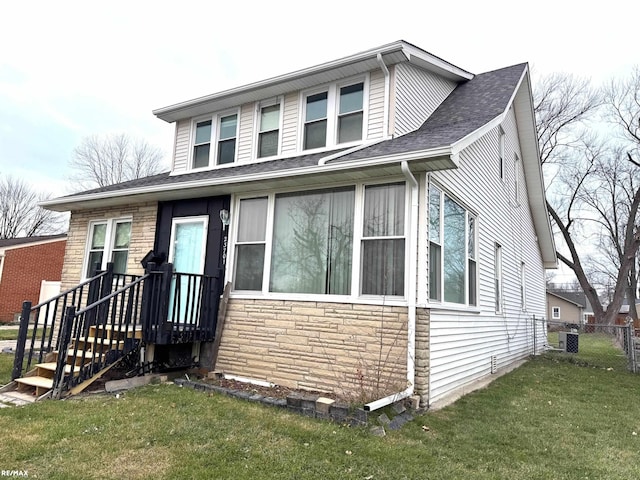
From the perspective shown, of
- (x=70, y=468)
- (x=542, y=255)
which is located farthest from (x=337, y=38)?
(x=70, y=468)

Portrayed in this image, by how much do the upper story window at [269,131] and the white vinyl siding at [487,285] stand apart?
3363 mm

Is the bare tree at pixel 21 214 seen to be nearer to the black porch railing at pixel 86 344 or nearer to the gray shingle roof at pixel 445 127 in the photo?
the gray shingle roof at pixel 445 127

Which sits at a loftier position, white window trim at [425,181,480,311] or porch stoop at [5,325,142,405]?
white window trim at [425,181,480,311]

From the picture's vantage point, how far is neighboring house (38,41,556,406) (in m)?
5.43

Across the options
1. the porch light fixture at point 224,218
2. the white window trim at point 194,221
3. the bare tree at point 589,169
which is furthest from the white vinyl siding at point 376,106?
the bare tree at point 589,169

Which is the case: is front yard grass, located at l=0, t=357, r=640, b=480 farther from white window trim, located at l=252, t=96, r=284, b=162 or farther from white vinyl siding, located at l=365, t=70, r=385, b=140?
white window trim, located at l=252, t=96, r=284, b=162

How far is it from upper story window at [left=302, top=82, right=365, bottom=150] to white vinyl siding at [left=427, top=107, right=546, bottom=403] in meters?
1.88

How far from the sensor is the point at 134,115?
29.1 metres

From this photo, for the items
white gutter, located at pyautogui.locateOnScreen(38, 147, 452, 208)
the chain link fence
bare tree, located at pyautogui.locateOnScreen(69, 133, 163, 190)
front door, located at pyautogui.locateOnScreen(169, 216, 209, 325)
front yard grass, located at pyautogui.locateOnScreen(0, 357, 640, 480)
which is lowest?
front yard grass, located at pyautogui.locateOnScreen(0, 357, 640, 480)

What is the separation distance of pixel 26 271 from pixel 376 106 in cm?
1722

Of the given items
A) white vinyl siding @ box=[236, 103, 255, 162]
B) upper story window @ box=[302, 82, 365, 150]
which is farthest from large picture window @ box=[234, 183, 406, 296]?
white vinyl siding @ box=[236, 103, 255, 162]

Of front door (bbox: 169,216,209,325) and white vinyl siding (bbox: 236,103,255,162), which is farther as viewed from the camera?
white vinyl siding (bbox: 236,103,255,162)

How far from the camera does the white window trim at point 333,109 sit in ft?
23.3
